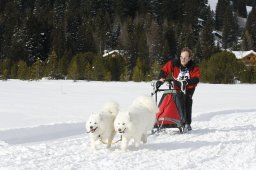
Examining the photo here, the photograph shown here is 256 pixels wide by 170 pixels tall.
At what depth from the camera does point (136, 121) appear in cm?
617

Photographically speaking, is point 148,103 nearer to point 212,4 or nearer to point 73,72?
point 73,72

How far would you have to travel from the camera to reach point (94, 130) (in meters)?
6.05

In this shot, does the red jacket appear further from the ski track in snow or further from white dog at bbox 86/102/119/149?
white dog at bbox 86/102/119/149

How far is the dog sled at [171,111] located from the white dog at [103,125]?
1.52 metres

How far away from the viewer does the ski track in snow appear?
533cm

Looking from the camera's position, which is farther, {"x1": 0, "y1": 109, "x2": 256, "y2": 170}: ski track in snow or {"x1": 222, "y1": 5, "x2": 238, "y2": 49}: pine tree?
{"x1": 222, "y1": 5, "x2": 238, "y2": 49}: pine tree

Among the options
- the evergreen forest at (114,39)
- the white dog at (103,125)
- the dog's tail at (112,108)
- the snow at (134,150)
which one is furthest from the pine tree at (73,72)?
the white dog at (103,125)

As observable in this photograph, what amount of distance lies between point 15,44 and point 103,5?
28264 mm

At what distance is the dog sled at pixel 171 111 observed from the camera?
782 cm

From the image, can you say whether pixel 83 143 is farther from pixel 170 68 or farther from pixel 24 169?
pixel 170 68

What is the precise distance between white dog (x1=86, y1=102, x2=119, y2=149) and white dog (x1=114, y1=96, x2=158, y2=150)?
215 mm

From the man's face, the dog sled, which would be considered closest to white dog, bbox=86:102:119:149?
the dog sled

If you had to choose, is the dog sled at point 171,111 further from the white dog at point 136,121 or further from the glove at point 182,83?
the white dog at point 136,121

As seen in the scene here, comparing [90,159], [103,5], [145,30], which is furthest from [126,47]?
[90,159]
